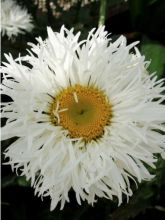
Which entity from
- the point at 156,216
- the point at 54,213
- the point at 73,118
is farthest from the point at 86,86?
the point at 156,216

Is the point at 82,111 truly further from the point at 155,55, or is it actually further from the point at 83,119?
the point at 155,55

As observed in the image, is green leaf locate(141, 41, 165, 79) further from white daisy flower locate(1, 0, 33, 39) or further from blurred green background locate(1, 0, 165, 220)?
white daisy flower locate(1, 0, 33, 39)

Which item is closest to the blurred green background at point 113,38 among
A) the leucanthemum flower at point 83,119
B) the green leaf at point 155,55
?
the green leaf at point 155,55

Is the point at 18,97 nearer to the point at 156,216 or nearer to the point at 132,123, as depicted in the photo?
the point at 132,123

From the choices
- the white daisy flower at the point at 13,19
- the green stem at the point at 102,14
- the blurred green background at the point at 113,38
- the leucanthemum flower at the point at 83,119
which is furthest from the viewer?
the white daisy flower at the point at 13,19

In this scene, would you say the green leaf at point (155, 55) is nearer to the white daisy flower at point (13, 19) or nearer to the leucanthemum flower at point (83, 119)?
the white daisy flower at point (13, 19)

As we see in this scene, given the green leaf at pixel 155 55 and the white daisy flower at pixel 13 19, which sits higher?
the white daisy flower at pixel 13 19

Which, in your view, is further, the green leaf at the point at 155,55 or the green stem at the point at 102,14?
the green leaf at the point at 155,55

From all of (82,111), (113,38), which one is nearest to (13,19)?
(113,38)
